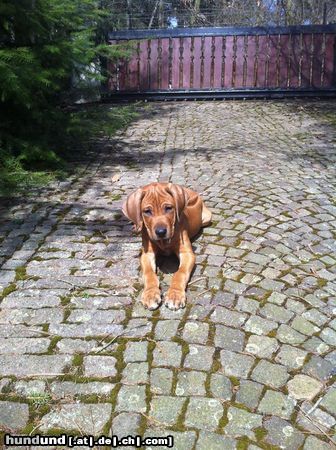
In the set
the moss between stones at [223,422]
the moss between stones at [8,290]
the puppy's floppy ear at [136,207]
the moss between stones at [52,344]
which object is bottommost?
the moss between stones at [223,422]

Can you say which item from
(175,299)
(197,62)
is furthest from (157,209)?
(197,62)

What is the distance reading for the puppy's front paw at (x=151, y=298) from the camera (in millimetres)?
3536

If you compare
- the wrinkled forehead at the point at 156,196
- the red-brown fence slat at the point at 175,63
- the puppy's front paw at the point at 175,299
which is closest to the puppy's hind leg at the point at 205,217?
the wrinkled forehead at the point at 156,196

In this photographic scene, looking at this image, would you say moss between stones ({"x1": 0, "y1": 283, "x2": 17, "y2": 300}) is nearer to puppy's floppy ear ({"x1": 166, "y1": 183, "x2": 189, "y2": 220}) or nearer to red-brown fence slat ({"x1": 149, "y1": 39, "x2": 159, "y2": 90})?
puppy's floppy ear ({"x1": 166, "y1": 183, "x2": 189, "y2": 220})

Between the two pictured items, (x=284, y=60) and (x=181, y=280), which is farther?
(x=284, y=60)

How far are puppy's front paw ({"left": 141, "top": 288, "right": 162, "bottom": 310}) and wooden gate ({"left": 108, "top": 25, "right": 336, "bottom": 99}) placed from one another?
1136 cm

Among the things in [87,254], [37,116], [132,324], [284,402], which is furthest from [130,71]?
[284,402]

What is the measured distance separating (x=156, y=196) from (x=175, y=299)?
0.81 m

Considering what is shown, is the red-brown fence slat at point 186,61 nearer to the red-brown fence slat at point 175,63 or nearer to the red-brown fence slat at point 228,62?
the red-brown fence slat at point 175,63

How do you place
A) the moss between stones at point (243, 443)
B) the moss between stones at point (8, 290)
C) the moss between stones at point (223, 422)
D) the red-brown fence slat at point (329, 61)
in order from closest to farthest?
the moss between stones at point (243, 443)
the moss between stones at point (223, 422)
the moss between stones at point (8, 290)
the red-brown fence slat at point (329, 61)

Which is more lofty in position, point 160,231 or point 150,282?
point 160,231

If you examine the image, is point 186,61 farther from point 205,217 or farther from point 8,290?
point 8,290

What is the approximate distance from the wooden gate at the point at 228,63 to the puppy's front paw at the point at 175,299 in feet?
37.3

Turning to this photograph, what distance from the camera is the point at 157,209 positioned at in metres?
3.62
